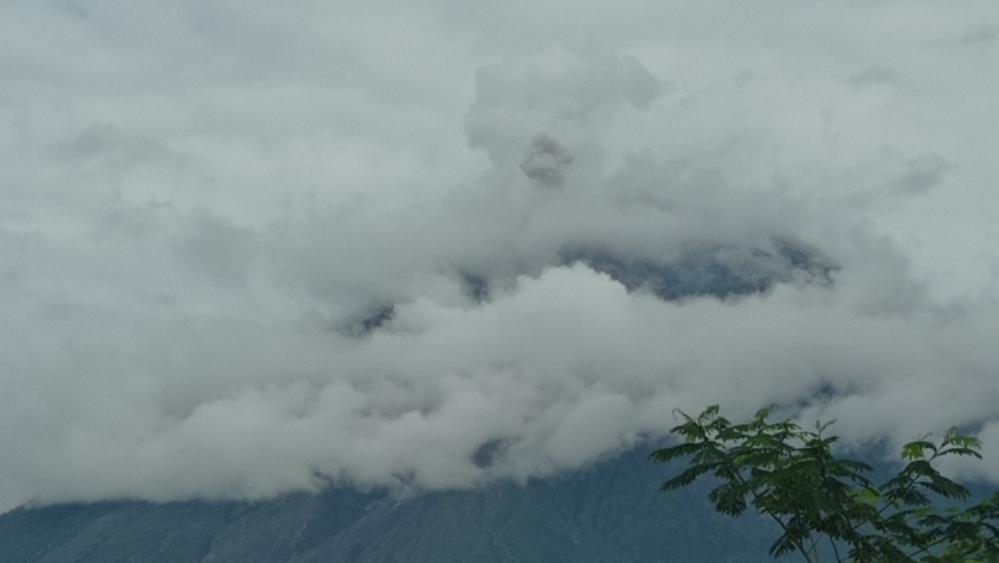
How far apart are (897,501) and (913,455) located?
2.59m

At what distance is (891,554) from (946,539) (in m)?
4.19

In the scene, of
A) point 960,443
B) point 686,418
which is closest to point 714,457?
point 686,418

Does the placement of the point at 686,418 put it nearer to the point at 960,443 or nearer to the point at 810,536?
the point at 810,536

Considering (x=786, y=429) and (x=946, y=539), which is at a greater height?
(x=786, y=429)

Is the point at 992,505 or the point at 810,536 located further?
the point at 992,505

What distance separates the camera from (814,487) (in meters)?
32.6

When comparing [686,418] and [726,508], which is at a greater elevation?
[686,418]

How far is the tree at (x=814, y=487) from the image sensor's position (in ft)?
107

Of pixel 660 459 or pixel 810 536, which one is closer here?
pixel 810 536

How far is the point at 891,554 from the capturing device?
32.4 m

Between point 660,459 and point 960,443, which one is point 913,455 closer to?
point 960,443

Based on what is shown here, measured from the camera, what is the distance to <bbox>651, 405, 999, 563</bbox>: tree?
1287 inches

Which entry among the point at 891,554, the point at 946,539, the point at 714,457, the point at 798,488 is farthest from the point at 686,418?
the point at 946,539

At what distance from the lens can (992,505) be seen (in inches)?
1431
